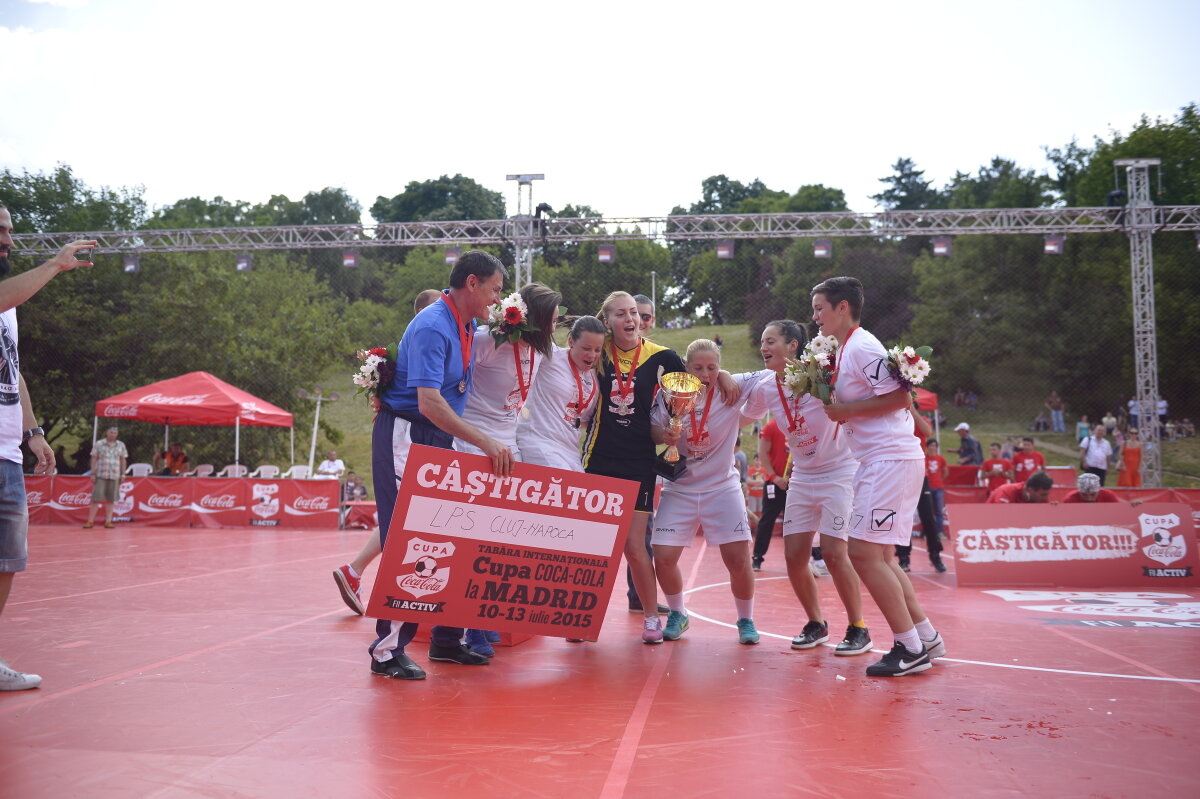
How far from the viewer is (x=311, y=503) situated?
60.3ft

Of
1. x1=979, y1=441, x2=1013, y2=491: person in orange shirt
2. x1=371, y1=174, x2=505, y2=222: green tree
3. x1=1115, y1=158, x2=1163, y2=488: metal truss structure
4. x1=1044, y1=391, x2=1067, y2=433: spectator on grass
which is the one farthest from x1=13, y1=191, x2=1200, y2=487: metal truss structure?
x1=371, y1=174, x2=505, y2=222: green tree

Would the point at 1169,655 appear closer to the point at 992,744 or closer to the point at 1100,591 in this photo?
the point at 992,744

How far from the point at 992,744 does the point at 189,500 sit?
1796cm

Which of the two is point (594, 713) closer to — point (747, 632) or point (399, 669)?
point (399, 669)

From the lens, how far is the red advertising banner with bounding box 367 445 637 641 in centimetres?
465

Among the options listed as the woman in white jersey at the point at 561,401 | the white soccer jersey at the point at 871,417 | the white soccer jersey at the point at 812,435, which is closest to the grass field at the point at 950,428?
the white soccer jersey at the point at 812,435

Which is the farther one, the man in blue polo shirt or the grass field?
the grass field

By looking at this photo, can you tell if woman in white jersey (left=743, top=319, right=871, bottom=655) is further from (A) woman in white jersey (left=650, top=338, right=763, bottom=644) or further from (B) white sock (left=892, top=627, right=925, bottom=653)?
(B) white sock (left=892, top=627, right=925, bottom=653)

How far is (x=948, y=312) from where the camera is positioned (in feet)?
138

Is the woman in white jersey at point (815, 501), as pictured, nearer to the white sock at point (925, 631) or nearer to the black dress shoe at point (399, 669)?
the white sock at point (925, 631)

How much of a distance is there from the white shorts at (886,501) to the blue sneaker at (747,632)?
1259 mm

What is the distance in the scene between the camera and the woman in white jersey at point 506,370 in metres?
5.20

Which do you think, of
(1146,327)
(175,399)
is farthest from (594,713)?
(1146,327)

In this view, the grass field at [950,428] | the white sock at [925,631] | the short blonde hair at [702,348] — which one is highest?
the short blonde hair at [702,348]
